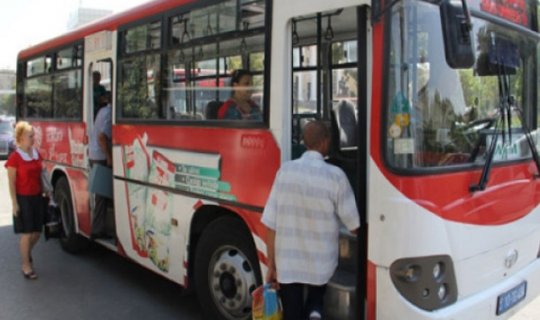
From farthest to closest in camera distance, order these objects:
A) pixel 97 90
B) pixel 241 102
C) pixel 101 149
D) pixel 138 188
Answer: pixel 97 90
pixel 101 149
pixel 138 188
pixel 241 102

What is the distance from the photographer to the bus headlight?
310 centimetres

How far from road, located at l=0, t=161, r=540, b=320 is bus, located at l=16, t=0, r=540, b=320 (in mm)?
469

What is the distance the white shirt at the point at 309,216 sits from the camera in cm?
324

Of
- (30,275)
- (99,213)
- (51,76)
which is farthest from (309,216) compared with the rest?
(51,76)

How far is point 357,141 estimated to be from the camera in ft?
11.8

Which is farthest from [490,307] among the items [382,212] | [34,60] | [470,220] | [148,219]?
[34,60]

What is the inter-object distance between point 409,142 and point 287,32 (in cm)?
123

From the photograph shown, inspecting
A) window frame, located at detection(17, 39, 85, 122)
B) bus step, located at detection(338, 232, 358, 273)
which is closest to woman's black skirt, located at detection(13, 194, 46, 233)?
window frame, located at detection(17, 39, 85, 122)

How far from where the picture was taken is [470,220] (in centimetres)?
331

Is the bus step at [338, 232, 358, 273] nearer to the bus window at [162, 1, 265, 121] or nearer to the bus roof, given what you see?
the bus window at [162, 1, 265, 121]

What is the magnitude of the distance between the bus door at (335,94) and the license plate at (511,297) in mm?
946

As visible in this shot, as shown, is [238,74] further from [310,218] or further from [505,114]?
[505,114]

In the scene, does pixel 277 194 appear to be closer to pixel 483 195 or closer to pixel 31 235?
pixel 483 195

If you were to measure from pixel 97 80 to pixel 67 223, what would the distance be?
2050mm
